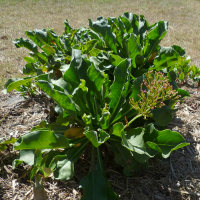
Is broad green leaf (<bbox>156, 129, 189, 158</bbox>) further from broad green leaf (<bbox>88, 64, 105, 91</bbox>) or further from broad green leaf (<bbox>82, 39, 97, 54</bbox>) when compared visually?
broad green leaf (<bbox>82, 39, 97, 54</bbox>)

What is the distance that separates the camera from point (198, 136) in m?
2.48

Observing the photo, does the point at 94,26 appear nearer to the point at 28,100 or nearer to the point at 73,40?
the point at 73,40

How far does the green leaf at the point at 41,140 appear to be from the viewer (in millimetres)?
1584

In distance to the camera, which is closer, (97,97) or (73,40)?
(97,97)

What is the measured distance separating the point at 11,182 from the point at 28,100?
110 cm

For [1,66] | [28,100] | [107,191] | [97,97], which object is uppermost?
[1,66]

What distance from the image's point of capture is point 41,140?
1.63 m

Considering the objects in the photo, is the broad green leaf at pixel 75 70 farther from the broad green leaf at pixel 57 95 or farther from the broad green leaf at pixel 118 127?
the broad green leaf at pixel 118 127

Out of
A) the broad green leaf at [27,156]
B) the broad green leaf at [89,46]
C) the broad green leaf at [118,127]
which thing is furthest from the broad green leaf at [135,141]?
the broad green leaf at [89,46]

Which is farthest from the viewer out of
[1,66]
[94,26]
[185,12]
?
[185,12]

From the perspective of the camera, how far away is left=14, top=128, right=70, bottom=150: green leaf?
1.58 meters

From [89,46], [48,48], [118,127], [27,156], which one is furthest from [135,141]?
[48,48]

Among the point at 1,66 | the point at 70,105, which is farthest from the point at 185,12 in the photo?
the point at 70,105

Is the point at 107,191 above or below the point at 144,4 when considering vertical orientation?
below
